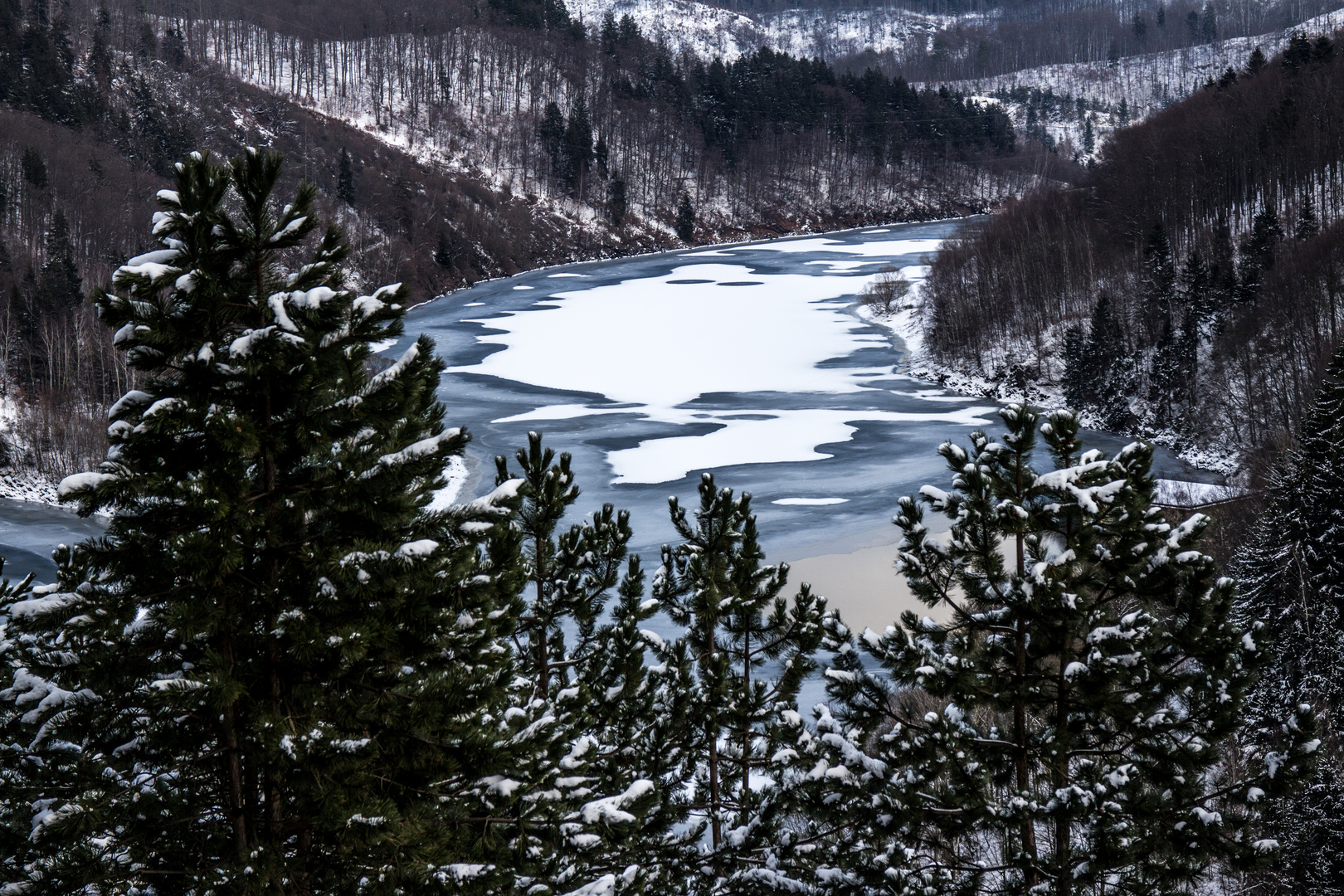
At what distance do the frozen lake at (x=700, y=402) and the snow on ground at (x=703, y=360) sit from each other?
0.14 meters

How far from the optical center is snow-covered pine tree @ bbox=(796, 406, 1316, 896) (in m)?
7.14

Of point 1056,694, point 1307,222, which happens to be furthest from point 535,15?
point 1056,694

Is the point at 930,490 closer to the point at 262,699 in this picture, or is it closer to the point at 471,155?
the point at 262,699

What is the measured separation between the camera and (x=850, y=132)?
13712 cm

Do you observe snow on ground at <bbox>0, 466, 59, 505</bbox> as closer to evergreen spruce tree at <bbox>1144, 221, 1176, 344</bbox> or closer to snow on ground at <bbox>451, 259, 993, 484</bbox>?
snow on ground at <bbox>451, 259, 993, 484</bbox>

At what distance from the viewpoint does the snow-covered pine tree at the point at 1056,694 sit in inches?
281

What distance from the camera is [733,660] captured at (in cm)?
1057

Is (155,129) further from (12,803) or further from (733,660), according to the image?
(12,803)

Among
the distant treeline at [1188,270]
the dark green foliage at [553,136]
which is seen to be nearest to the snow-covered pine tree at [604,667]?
the distant treeline at [1188,270]

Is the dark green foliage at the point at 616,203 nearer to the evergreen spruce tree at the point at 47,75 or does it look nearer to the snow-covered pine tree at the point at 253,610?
the evergreen spruce tree at the point at 47,75

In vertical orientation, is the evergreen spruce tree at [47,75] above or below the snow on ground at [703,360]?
above

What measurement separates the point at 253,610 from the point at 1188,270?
54189 mm

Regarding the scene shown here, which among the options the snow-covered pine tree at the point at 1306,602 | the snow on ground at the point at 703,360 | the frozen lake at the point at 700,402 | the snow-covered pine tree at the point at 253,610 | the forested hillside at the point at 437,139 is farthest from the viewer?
the forested hillside at the point at 437,139

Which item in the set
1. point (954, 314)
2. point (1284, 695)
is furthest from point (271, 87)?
point (1284, 695)
